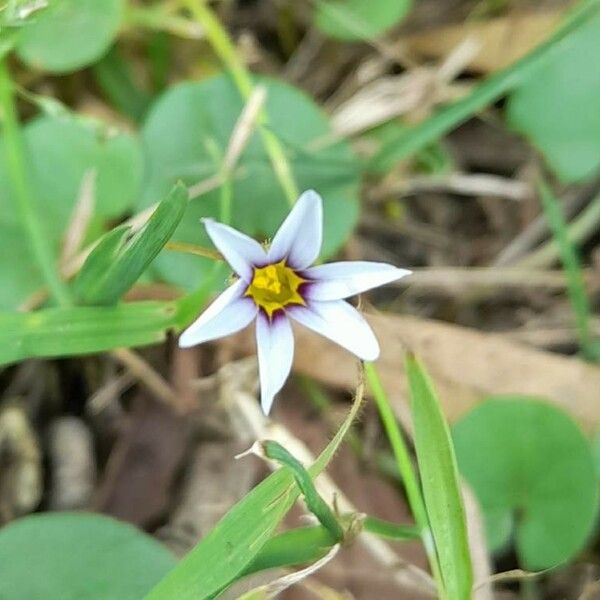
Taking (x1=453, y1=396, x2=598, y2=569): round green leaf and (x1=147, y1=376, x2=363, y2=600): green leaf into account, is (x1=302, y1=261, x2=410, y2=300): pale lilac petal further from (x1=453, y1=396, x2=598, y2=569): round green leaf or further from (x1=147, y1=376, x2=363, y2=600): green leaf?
(x1=453, y1=396, x2=598, y2=569): round green leaf

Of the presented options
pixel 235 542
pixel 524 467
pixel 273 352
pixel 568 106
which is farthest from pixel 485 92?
pixel 235 542

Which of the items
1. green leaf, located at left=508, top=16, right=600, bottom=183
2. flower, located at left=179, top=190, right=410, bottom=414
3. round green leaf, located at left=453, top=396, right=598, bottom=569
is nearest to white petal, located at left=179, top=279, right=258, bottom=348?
flower, located at left=179, top=190, right=410, bottom=414

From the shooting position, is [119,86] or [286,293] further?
[119,86]

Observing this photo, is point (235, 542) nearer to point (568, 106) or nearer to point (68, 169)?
point (68, 169)

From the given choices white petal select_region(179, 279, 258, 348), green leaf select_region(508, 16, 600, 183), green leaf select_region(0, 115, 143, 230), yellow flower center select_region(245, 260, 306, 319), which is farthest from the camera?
green leaf select_region(508, 16, 600, 183)

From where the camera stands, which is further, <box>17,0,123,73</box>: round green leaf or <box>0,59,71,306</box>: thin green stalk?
<box>17,0,123,73</box>: round green leaf

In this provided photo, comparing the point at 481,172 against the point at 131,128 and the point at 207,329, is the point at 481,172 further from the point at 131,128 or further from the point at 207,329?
the point at 207,329
